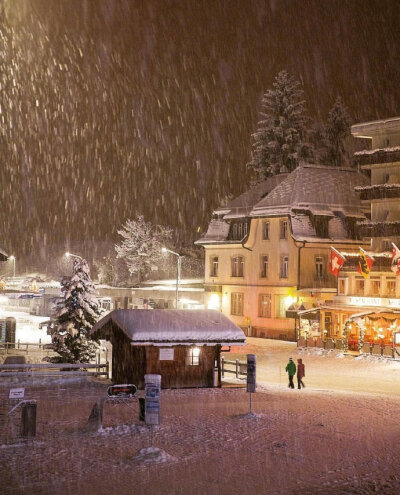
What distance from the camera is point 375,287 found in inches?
2025

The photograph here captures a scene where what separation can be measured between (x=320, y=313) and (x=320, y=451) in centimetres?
3560

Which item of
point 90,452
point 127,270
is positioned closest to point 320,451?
point 90,452

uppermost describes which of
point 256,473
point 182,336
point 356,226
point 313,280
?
point 356,226

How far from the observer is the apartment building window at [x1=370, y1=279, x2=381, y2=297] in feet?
168

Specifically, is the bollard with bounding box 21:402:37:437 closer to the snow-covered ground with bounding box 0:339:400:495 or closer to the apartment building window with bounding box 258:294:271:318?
the snow-covered ground with bounding box 0:339:400:495

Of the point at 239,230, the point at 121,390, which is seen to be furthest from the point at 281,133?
the point at 121,390

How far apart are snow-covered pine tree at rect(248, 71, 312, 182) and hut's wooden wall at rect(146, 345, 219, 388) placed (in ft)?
191

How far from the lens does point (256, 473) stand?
16156mm

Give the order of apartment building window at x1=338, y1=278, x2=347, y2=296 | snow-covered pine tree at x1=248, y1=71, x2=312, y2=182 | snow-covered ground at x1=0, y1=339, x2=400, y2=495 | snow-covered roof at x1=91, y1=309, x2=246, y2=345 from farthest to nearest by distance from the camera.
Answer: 1. snow-covered pine tree at x1=248, y1=71, x2=312, y2=182
2. apartment building window at x1=338, y1=278, x2=347, y2=296
3. snow-covered roof at x1=91, y1=309, x2=246, y2=345
4. snow-covered ground at x1=0, y1=339, x2=400, y2=495

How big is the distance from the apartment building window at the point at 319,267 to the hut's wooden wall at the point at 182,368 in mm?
31443

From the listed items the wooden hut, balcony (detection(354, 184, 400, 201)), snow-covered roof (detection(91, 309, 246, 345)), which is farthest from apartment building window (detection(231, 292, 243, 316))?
the wooden hut

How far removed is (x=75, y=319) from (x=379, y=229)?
27913 mm

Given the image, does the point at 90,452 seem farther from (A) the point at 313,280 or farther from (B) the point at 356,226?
(B) the point at 356,226

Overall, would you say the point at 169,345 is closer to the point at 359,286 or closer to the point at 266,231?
the point at 359,286
